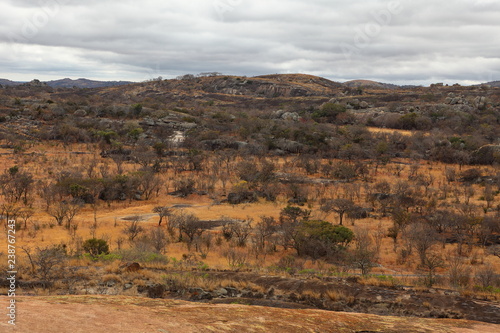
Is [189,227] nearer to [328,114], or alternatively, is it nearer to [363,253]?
[363,253]

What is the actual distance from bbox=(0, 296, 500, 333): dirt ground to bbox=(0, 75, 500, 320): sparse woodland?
1.66 metres

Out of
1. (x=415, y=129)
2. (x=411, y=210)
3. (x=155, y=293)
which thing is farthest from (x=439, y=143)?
(x=155, y=293)

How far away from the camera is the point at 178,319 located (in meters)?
6.61

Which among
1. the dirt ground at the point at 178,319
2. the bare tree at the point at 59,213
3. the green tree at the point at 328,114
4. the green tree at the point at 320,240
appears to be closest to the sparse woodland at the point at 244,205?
the green tree at the point at 320,240

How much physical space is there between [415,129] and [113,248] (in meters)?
47.0

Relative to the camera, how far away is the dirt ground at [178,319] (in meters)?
5.68

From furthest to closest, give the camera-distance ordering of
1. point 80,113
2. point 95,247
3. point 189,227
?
point 80,113 < point 189,227 < point 95,247

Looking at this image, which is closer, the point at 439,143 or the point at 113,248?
the point at 113,248

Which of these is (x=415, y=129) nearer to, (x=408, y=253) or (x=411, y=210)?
(x=411, y=210)

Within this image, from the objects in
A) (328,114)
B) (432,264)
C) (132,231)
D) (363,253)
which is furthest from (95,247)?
(328,114)

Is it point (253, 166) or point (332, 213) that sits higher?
point (253, 166)

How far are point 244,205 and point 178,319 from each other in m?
16.3

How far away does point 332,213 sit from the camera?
21359 mm

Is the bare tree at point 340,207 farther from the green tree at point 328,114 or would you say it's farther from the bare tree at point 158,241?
the green tree at point 328,114
